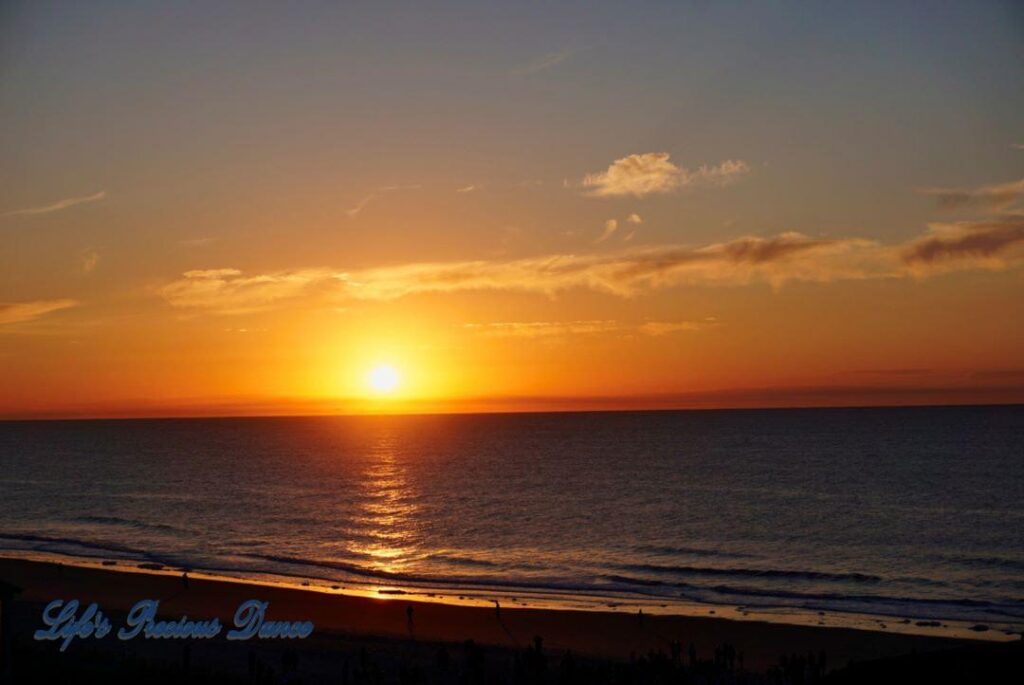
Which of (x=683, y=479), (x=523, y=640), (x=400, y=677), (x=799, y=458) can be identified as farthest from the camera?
(x=799, y=458)

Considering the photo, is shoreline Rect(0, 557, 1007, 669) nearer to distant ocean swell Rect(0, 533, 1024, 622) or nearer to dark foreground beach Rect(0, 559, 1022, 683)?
dark foreground beach Rect(0, 559, 1022, 683)

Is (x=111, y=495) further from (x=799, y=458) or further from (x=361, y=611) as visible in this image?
(x=799, y=458)

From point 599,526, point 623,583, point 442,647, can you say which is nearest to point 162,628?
point 442,647

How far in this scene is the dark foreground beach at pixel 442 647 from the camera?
2795cm

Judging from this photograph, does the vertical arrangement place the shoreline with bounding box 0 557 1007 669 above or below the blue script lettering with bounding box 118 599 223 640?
below

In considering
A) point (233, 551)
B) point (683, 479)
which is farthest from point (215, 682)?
point (683, 479)

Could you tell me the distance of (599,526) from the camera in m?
77.4

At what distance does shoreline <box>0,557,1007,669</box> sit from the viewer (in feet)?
124

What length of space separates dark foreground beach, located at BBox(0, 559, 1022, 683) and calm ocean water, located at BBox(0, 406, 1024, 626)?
699cm

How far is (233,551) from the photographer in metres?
65.9

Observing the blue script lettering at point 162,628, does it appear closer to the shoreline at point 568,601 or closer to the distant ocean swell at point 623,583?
the shoreline at point 568,601

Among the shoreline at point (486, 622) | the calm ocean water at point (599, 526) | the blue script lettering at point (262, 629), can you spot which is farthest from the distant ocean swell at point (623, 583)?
the blue script lettering at point (262, 629)

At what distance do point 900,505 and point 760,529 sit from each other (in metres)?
23.3

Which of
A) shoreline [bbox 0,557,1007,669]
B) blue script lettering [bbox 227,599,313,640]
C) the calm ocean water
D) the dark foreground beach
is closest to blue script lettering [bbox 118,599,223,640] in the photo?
the dark foreground beach
